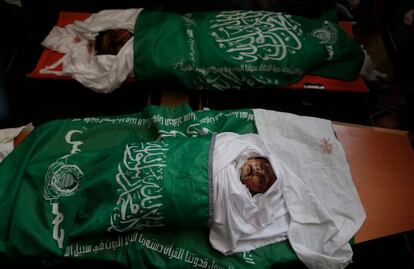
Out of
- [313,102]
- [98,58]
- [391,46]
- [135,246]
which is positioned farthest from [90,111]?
[391,46]

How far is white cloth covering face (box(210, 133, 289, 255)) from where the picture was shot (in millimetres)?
1327

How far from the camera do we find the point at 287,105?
7.35ft

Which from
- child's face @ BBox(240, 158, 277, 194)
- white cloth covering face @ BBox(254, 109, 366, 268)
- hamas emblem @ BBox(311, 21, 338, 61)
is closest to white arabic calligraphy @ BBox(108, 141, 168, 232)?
child's face @ BBox(240, 158, 277, 194)

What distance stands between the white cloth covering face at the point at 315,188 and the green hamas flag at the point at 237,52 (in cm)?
35

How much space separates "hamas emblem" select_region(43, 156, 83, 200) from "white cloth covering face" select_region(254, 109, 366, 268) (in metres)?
0.81

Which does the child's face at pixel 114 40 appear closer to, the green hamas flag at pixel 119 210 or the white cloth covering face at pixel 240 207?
the green hamas flag at pixel 119 210

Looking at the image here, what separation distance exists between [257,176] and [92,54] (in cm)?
127

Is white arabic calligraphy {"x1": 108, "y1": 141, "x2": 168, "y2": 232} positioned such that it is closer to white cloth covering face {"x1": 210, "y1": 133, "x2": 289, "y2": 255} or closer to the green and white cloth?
the green and white cloth

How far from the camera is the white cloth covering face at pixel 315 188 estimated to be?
1394mm

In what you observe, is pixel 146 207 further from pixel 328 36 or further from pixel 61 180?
pixel 328 36

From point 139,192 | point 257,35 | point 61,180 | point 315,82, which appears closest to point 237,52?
point 257,35

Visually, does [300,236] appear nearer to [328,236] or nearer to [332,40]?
[328,236]

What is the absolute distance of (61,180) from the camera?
1409 millimetres

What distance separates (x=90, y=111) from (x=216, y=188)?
3.98 ft
